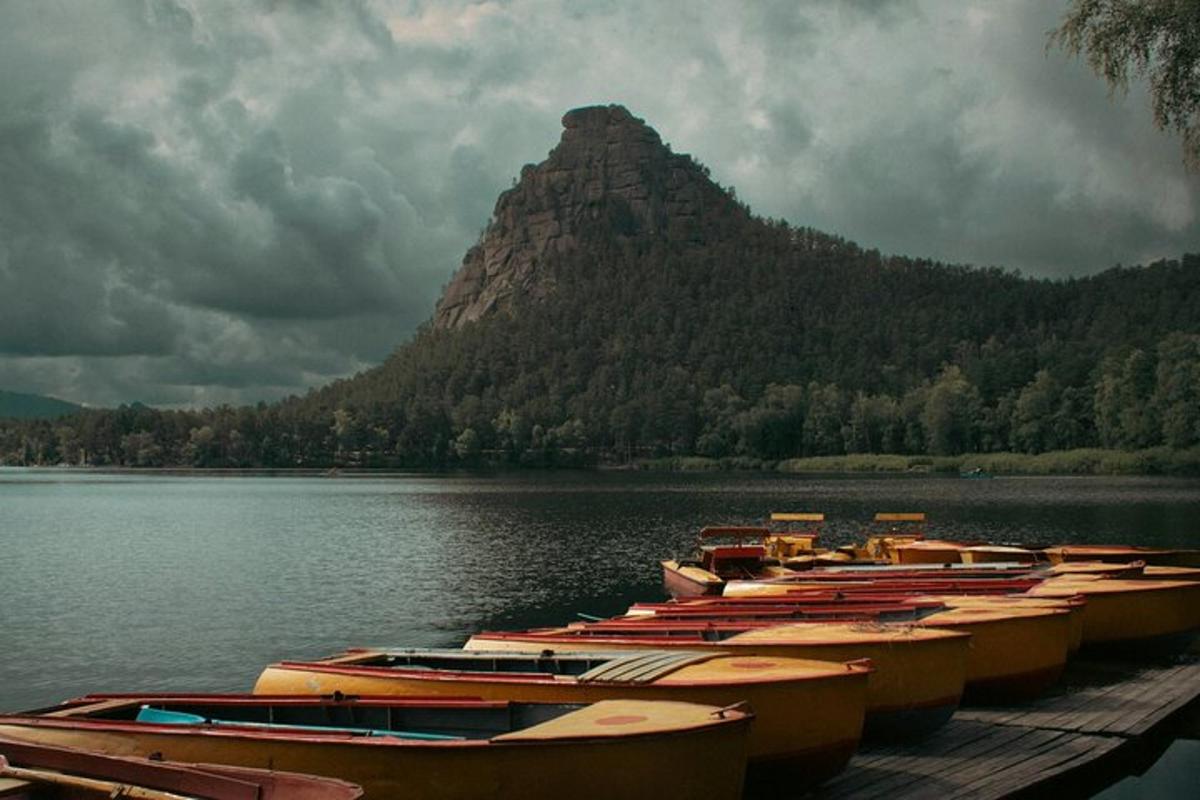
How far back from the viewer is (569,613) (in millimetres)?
40094

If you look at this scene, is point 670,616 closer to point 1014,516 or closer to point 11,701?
point 11,701

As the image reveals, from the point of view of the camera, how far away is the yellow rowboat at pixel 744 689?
42.1 ft

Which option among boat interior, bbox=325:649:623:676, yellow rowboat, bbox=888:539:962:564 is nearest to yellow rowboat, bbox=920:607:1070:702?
boat interior, bbox=325:649:623:676

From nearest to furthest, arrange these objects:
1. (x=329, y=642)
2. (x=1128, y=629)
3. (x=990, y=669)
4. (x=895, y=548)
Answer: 1. (x=990, y=669)
2. (x=1128, y=629)
3. (x=329, y=642)
4. (x=895, y=548)

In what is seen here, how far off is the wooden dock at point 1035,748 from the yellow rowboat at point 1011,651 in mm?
358

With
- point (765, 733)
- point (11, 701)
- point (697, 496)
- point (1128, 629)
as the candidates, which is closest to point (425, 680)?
point (765, 733)

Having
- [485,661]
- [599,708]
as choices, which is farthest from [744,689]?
[485,661]

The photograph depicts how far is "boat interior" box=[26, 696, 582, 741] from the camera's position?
12.8 m

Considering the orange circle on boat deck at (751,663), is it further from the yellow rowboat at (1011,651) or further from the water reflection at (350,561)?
the water reflection at (350,561)

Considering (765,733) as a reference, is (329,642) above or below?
below

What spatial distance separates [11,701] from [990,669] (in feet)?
74.8

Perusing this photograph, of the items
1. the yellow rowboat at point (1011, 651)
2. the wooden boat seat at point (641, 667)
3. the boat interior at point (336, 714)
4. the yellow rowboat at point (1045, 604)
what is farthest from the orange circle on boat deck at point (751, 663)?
the yellow rowboat at point (1045, 604)

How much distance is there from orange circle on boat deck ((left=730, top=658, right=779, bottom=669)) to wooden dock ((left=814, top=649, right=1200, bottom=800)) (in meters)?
1.56

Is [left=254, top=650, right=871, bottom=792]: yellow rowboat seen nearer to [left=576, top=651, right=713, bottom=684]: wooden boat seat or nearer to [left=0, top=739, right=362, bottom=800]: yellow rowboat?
[left=576, top=651, right=713, bottom=684]: wooden boat seat
